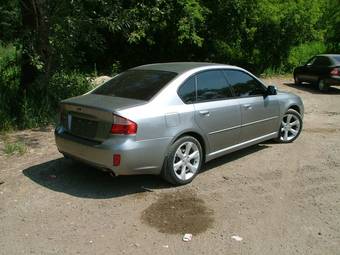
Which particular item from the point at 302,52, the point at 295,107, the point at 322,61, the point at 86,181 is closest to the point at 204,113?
the point at 86,181

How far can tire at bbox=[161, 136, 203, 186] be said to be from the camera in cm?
582

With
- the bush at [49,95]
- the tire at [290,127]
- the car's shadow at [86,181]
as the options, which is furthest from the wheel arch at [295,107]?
the bush at [49,95]

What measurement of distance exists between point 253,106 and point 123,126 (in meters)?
2.55

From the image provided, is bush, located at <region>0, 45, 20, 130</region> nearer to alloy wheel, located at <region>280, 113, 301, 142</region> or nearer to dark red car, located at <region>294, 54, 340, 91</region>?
alloy wheel, located at <region>280, 113, 301, 142</region>

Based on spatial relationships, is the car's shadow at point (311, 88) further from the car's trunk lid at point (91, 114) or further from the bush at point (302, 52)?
the car's trunk lid at point (91, 114)

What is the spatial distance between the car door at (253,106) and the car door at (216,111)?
0.16m

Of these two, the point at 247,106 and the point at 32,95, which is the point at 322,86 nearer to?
the point at 247,106

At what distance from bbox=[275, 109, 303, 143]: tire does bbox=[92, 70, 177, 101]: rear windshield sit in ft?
9.35

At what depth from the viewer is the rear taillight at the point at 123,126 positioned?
17.6 feet

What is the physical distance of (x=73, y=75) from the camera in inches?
421

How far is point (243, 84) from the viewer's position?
7.16 m

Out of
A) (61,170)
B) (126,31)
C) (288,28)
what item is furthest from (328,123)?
(288,28)

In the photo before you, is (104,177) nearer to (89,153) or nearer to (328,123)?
(89,153)

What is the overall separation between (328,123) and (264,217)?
6237 millimetres
